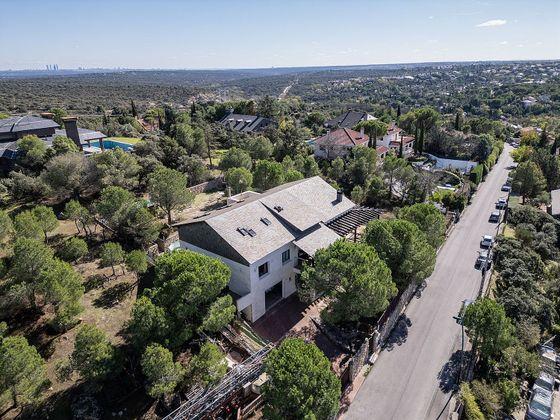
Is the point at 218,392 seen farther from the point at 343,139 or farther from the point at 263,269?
the point at 343,139

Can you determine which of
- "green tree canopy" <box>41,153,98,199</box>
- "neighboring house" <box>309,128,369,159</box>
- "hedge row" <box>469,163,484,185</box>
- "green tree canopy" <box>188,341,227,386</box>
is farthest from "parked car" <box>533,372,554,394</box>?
"neighboring house" <box>309,128,369,159</box>

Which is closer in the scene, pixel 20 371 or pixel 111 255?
pixel 20 371

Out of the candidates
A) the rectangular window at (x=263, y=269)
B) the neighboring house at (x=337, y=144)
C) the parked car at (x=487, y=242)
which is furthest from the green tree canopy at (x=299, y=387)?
the neighboring house at (x=337, y=144)

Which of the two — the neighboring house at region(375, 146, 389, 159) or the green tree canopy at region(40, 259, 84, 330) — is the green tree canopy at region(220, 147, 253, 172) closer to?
the neighboring house at region(375, 146, 389, 159)

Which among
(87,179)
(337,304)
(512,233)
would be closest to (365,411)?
(337,304)

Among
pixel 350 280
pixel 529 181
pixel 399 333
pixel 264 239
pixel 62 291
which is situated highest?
pixel 264 239

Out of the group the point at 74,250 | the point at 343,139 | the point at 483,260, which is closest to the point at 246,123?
the point at 343,139
